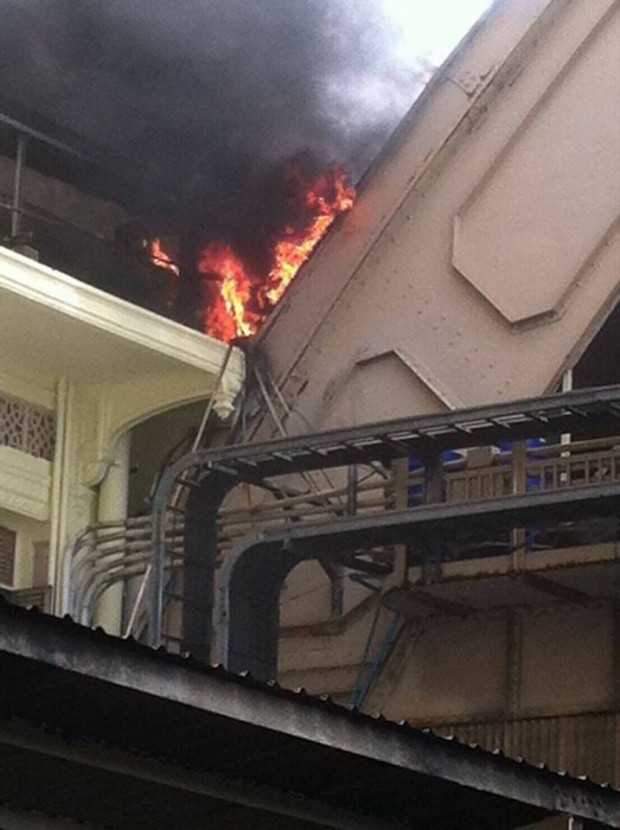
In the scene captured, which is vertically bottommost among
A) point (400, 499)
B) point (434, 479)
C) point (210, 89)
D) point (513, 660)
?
point (513, 660)

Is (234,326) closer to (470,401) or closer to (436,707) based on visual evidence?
(470,401)

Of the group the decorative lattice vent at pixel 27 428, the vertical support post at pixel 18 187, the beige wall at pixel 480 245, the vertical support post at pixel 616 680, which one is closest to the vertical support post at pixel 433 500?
the vertical support post at pixel 616 680

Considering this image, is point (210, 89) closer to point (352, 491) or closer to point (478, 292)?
point (478, 292)

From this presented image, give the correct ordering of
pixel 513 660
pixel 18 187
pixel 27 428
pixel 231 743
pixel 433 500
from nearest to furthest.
Result: pixel 231 743, pixel 433 500, pixel 513 660, pixel 18 187, pixel 27 428

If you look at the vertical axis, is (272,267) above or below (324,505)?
above

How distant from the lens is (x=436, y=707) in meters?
23.3

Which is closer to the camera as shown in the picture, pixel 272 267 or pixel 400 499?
pixel 400 499

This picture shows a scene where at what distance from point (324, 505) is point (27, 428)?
3.23m

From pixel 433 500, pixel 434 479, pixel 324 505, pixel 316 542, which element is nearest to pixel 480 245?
pixel 324 505

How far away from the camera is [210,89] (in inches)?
1100

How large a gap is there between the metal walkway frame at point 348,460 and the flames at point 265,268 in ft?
10.4

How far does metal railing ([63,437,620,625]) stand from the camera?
71.7 feet

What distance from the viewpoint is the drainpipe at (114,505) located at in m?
24.8

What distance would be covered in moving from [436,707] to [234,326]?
196 inches
